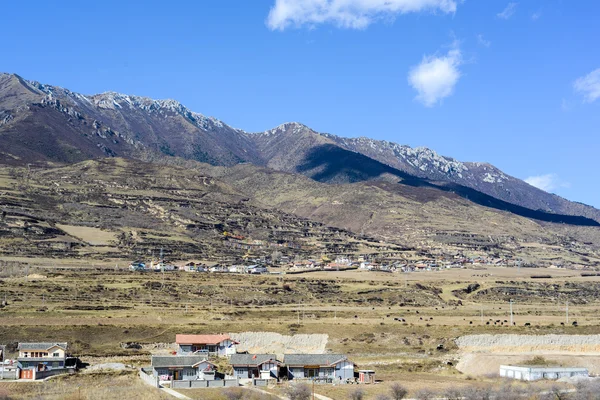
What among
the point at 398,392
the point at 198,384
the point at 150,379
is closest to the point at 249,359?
the point at 198,384

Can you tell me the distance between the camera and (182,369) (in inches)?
3019

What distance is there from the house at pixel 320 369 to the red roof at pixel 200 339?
16145mm

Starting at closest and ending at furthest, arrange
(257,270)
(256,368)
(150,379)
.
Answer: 1. (150,379)
2. (256,368)
3. (257,270)

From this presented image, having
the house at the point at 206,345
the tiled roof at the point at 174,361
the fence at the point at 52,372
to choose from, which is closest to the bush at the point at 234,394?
the tiled roof at the point at 174,361

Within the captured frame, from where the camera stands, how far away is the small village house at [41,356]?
3066 inches

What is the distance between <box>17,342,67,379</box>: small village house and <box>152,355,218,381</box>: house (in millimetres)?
11223

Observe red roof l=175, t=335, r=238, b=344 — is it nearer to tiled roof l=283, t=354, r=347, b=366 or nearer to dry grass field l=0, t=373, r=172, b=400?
tiled roof l=283, t=354, r=347, b=366

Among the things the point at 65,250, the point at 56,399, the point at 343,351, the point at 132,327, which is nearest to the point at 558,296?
the point at 343,351

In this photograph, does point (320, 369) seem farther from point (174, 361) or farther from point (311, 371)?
point (174, 361)

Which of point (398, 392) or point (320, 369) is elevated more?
point (320, 369)

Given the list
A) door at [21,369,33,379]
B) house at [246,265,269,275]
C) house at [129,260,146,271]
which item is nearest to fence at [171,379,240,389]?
door at [21,369,33,379]

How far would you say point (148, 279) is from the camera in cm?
14775

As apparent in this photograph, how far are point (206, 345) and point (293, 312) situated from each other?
101 ft

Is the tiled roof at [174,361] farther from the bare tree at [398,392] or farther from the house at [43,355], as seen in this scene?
the bare tree at [398,392]
